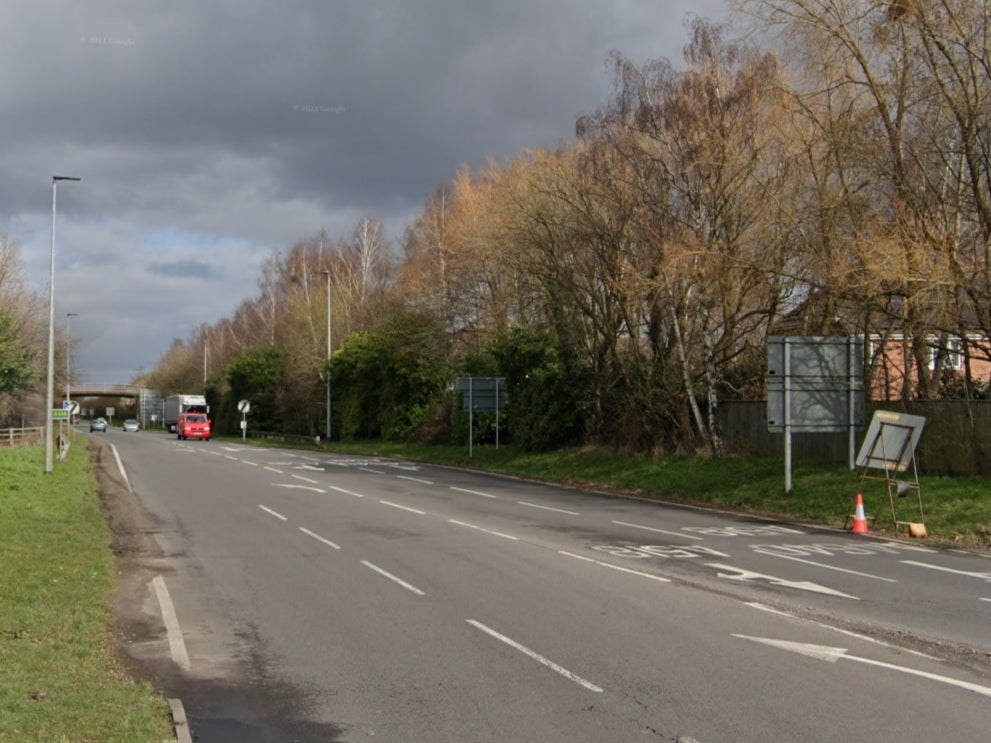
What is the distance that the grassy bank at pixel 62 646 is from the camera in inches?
232

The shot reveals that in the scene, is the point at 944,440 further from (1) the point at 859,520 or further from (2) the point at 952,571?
(2) the point at 952,571

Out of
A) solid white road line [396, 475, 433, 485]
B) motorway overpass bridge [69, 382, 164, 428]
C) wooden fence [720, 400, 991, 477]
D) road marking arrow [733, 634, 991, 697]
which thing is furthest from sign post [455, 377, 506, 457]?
motorway overpass bridge [69, 382, 164, 428]

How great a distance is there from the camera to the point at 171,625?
9.74 meters

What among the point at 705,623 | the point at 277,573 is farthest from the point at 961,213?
the point at 277,573

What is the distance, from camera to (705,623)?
977 cm

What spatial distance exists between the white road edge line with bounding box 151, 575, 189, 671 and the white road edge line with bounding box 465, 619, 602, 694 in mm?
2729

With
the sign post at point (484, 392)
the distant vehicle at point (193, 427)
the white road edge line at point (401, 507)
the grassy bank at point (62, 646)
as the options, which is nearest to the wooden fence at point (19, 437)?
the distant vehicle at point (193, 427)

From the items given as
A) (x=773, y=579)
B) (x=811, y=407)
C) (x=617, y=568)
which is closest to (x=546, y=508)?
(x=811, y=407)

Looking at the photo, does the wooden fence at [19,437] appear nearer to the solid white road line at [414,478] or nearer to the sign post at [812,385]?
the solid white road line at [414,478]

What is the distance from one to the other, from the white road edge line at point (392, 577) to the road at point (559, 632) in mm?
55

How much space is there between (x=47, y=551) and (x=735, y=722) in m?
10.2

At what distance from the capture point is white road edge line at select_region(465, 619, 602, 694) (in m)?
7.41

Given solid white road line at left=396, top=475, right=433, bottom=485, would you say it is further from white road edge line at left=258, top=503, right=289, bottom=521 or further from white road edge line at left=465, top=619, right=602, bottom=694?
white road edge line at left=465, top=619, right=602, bottom=694

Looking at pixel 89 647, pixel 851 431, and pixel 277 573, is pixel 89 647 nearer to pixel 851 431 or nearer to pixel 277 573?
pixel 277 573
